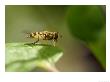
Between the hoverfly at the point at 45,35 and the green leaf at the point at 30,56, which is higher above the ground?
the hoverfly at the point at 45,35

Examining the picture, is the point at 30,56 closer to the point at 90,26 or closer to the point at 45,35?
the point at 45,35

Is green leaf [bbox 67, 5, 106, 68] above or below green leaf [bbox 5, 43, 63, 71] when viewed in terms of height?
above

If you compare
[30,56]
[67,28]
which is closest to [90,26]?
[67,28]
